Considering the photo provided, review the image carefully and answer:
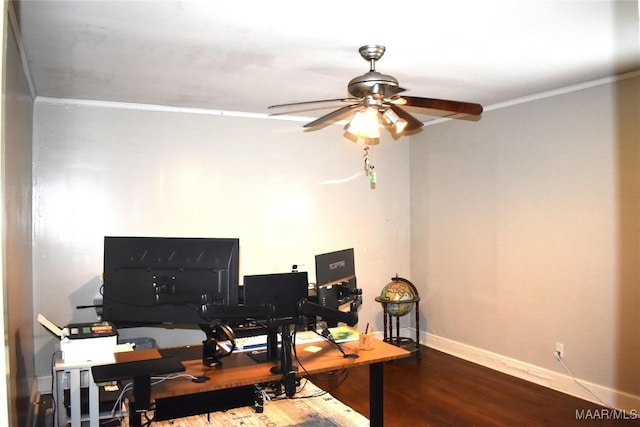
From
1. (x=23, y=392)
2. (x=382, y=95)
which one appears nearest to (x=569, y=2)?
(x=382, y=95)

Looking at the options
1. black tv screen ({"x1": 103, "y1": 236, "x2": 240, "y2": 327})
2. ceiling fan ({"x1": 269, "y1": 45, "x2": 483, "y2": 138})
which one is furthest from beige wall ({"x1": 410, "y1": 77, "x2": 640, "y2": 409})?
black tv screen ({"x1": 103, "y1": 236, "x2": 240, "y2": 327})

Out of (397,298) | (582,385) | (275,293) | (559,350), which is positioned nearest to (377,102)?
(275,293)

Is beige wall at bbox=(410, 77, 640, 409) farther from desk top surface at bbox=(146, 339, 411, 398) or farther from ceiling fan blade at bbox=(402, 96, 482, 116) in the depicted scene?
desk top surface at bbox=(146, 339, 411, 398)

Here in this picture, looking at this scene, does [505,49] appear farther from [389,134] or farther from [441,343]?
[441,343]

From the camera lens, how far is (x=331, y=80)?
147 inches

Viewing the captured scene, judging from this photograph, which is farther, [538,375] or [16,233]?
[538,375]

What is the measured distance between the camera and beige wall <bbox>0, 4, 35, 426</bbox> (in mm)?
2273

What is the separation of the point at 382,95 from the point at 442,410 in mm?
2354

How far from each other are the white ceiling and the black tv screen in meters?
1.13

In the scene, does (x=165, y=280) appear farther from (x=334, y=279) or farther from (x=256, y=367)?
(x=334, y=279)

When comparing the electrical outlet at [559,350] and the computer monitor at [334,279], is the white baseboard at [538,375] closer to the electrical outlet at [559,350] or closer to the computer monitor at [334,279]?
the electrical outlet at [559,350]

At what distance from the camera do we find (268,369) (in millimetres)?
2381

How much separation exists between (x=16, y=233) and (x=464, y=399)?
10.9ft

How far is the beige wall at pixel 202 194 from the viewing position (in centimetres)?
418
